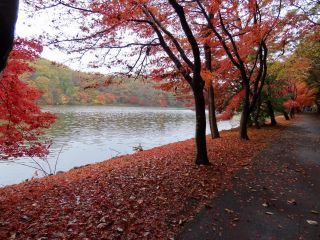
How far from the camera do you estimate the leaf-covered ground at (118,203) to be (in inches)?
191

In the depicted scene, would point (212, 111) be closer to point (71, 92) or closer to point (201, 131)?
point (201, 131)

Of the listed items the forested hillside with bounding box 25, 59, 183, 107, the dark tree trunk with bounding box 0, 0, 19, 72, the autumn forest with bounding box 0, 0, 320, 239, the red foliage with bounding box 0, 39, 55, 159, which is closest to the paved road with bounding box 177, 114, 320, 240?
the autumn forest with bounding box 0, 0, 320, 239

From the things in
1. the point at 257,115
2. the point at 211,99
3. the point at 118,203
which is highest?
the point at 211,99

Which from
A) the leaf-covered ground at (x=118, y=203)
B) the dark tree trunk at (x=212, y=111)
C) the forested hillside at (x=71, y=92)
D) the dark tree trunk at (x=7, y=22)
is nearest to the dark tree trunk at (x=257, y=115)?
the dark tree trunk at (x=212, y=111)

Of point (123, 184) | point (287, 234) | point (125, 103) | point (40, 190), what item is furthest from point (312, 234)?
point (125, 103)

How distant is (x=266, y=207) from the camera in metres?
6.13

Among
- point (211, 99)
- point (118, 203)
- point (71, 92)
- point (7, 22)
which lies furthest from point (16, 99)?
point (71, 92)

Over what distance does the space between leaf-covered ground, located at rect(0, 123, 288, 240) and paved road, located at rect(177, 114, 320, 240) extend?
1.19ft

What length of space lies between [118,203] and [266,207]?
10.3 ft

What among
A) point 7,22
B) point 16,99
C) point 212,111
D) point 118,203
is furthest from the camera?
point 212,111

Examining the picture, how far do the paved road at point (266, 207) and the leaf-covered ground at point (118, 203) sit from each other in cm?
36

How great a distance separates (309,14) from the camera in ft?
44.5

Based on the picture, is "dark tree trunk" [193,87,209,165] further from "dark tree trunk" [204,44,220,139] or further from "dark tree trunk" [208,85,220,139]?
"dark tree trunk" [208,85,220,139]

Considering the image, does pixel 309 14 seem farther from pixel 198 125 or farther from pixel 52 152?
pixel 52 152
